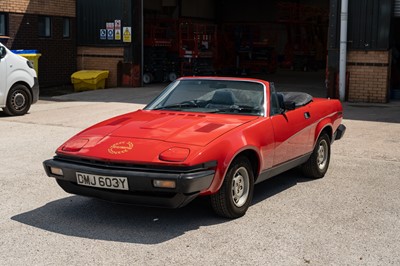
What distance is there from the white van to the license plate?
27.2 ft

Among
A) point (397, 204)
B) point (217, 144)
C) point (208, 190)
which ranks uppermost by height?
point (217, 144)

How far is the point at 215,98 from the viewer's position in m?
6.18

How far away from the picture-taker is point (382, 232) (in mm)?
5023

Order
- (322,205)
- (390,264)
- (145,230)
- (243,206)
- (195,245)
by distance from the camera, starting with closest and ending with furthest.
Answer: (390,264), (195,245), (145,230), (243,206), (322,205)

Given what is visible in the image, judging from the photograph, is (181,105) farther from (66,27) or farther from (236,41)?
(236,41)

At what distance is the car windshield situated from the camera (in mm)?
6039

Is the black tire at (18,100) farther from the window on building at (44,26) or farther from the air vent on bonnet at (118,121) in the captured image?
the window on building at (44,26)

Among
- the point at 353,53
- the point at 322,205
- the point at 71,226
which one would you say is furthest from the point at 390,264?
the point at 353,53

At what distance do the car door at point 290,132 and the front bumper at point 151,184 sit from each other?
1322 millimetres

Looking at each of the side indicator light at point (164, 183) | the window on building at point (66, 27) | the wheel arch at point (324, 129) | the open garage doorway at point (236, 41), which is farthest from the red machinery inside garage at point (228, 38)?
the side indicator light at point (164, 183)

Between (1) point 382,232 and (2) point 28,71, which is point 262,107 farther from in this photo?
(2) point 28,71

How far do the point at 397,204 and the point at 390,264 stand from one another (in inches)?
Result: 73.1

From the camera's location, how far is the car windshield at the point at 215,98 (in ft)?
19.8

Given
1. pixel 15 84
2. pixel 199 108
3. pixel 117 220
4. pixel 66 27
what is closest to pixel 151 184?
pixel 117 220
